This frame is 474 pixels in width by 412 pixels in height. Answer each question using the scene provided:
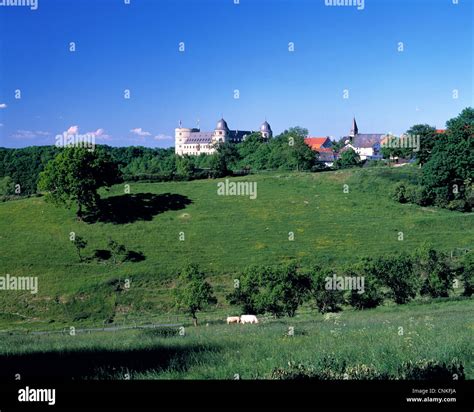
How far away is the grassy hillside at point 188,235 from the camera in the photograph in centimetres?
4584

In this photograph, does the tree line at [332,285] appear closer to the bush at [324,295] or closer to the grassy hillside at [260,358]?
the bush at [324,295]

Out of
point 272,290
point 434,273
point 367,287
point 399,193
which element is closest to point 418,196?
point 399,193

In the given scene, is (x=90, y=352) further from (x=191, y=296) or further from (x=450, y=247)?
(x=450, y=247)

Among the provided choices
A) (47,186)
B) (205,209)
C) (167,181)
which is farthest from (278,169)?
(47,186)

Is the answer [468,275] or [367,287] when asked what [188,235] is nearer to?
[367,287]

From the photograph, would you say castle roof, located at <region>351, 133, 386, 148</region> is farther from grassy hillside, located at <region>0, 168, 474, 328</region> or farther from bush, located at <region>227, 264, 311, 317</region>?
bush, located at <region>227, 264, 311, 317</region>

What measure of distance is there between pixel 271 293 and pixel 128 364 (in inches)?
934

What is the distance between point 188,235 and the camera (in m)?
60.6

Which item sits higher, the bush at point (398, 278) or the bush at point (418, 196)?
the bush at point (418, 196)
